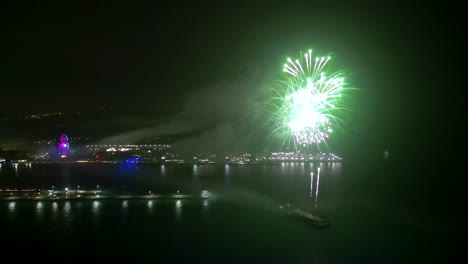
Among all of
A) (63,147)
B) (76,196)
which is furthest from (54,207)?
(63,147)

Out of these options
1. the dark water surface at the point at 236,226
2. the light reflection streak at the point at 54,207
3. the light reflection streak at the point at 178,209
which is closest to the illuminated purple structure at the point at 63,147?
the dark water surface at the point at 236,226

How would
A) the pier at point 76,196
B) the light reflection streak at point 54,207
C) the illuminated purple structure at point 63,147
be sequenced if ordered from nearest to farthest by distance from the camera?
the light reflection streak at point 54,207 < the pier at point 76,196 < the illuminated purple structure at point 63,147

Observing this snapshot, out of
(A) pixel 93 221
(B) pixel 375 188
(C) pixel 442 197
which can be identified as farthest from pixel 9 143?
(C) pixel 442 197

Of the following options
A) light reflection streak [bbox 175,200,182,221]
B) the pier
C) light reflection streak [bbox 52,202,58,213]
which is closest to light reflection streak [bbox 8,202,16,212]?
the pier

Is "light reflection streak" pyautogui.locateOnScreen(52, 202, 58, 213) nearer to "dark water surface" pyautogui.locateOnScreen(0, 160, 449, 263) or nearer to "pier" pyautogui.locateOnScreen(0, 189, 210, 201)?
"dark water surface" pyautogui.locateOnScreen(0, 160, 449, 263)

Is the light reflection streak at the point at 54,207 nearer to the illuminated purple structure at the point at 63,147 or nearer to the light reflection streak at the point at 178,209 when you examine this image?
the light reflection streak at the point at 178,209

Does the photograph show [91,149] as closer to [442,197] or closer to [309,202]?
[309,202]

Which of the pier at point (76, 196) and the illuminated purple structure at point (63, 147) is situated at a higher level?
the illuminated purple structure at point (63, 147)

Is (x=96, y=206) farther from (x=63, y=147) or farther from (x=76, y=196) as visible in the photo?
(x=63, y=147)
